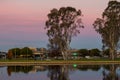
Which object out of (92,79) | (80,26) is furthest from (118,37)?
(92,79)

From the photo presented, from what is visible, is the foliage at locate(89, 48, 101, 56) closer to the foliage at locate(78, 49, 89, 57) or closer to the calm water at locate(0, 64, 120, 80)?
the foliage at locate(78, 49, 89, 57)

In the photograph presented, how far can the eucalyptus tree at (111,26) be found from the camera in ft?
300

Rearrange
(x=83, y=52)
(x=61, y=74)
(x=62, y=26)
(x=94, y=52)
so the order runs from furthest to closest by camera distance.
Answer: (x=83, y=52), (x=94, y=52), (x=62, y=26), (x=61, y=74)

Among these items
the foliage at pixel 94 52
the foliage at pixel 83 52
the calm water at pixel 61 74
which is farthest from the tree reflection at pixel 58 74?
the foliage at pixel 83 52

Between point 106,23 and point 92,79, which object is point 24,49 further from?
point 92,79

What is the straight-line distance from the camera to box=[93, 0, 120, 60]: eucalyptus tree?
91.6 metres

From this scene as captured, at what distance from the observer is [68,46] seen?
9100cm

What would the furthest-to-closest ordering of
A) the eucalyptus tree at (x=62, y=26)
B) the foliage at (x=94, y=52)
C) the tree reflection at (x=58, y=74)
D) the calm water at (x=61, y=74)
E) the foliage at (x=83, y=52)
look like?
the foliage at (x=83, y=52) < the foliage at (x=94, y=52) < the eucalyptus tree at (x=62, y=26) < the calm water at (x=61, y=74) < the tree reflection at (x=58, y=74)

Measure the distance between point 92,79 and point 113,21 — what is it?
5912 centimetres

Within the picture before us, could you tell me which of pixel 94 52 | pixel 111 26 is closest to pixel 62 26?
pixel 111 26

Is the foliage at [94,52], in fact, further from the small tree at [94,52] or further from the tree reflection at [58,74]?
the tree reflection at [58,74]

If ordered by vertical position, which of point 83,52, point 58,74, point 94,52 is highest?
point 83,52

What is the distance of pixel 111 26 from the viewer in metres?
92.1

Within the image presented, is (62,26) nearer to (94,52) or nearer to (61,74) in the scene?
(61,74)
